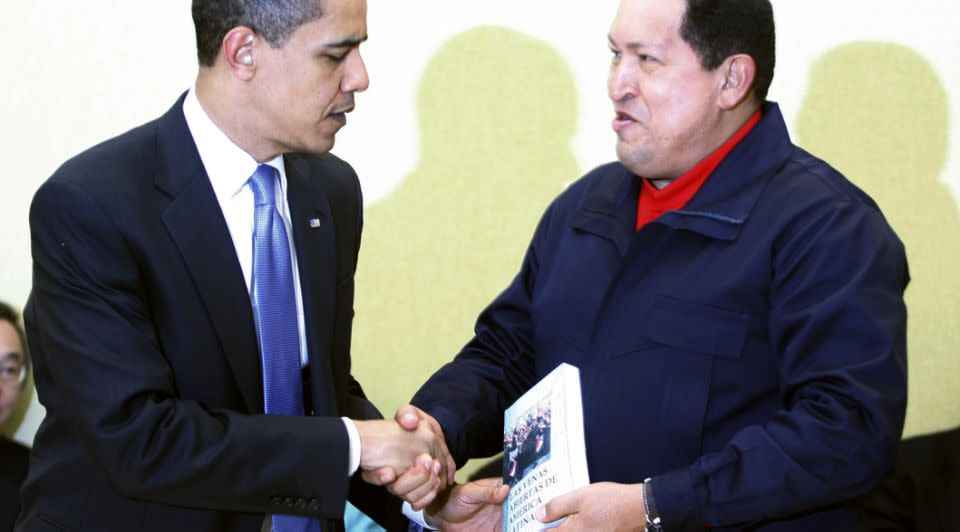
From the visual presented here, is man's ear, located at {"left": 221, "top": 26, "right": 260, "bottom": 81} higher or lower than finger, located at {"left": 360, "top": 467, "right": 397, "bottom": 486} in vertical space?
higher

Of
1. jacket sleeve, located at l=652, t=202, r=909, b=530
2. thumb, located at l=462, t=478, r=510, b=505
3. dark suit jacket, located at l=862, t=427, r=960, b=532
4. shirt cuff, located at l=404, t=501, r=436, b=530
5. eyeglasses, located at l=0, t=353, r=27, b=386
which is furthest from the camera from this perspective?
eyeglasses, located at l=0, t=353, r=27, b=386

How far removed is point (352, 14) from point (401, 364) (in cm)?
181

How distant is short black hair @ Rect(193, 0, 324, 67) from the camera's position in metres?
2.08

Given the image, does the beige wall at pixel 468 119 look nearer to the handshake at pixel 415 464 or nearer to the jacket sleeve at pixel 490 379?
the jacket sleeve at pixel 490 379

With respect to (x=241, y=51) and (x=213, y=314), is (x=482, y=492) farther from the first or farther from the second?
(x=241, y=51)

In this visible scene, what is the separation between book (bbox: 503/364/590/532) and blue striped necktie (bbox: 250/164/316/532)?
14.9 inches

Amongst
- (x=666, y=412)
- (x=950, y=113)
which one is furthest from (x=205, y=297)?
(x=950, y=113)

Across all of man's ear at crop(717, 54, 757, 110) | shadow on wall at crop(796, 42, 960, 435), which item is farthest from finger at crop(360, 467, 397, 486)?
shadow on wall at crop(796, 42, 960, 435)

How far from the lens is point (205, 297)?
1.97m

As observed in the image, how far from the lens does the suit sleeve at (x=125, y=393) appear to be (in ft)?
6.18

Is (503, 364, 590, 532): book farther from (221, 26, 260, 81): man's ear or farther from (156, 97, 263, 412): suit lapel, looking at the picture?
(221, 26, 260, 81): man's ear

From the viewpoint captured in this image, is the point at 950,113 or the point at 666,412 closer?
the point at 666,412

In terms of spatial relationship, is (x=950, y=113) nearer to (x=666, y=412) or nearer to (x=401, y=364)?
(x=401, y=364)

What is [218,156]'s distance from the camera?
6.86ft
